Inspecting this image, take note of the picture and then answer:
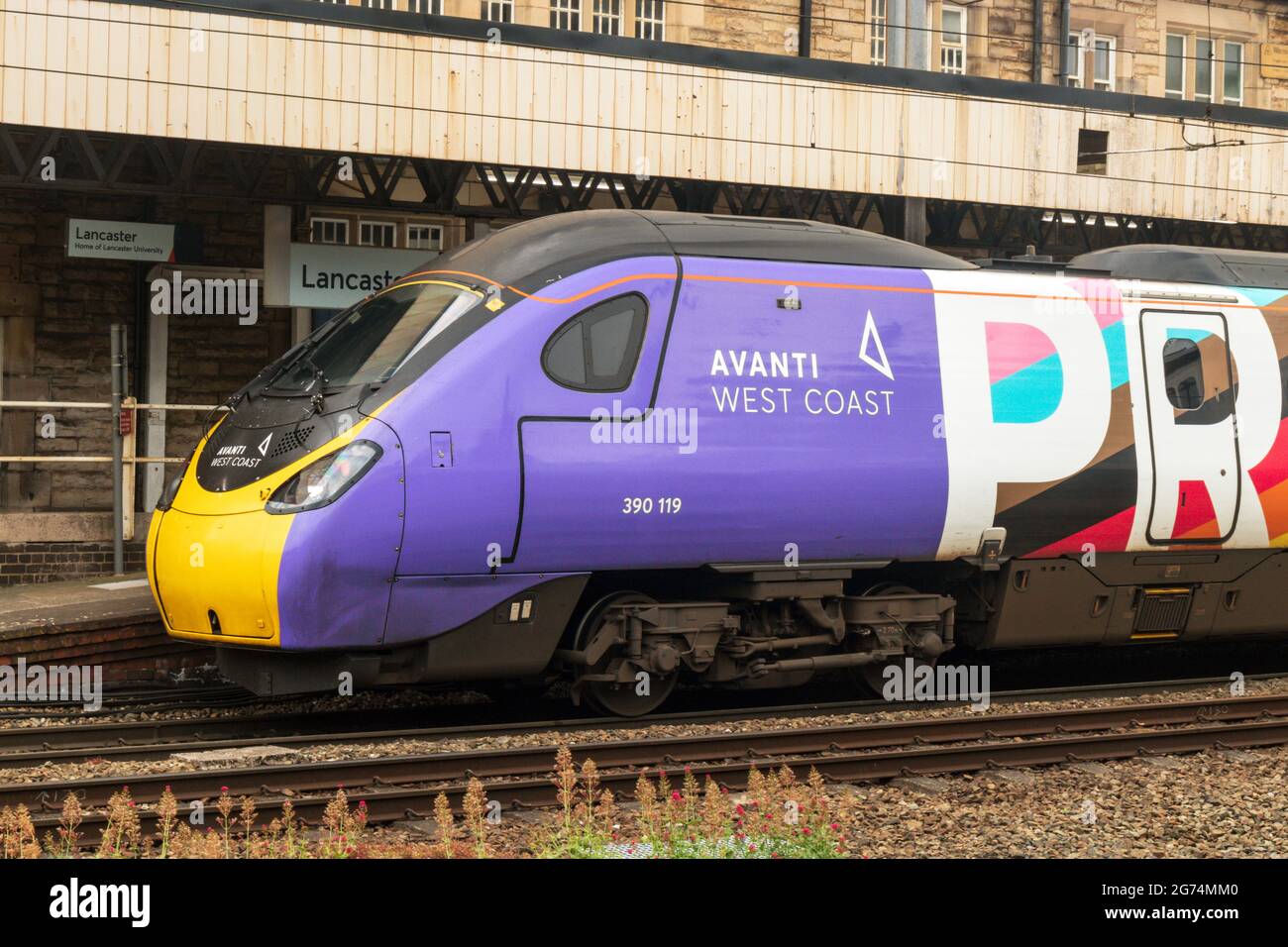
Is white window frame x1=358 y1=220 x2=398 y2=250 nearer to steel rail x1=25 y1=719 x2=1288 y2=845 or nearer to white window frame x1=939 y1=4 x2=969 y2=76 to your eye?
white window frame x1=939 y1=4 x2=969 y2=76

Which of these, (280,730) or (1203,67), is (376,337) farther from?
(1203,67)

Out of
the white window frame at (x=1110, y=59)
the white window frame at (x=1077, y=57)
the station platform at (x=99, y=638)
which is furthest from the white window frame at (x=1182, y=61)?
the station platform at (x=99, y=638)

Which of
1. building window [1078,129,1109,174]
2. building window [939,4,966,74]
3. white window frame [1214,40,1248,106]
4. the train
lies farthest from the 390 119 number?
white window frame [1214,40,1248,106]

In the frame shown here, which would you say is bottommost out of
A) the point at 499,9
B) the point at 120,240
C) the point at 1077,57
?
the point at 120,240

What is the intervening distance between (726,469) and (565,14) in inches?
545

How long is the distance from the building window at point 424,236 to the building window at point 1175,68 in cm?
1423

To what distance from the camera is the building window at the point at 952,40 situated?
25.1m

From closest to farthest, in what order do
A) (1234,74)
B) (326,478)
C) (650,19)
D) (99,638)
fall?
(326,478) < (99,638) < (650,19) < (1234,74)

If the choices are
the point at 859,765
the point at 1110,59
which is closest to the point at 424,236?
the point at 859,765

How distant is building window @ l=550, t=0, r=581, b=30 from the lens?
2170cm

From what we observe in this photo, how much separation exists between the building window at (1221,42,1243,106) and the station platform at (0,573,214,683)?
72.5 feet

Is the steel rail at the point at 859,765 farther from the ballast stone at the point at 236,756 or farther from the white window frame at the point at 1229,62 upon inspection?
the white window frame at the point at 1229,62

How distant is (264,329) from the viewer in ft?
62.9

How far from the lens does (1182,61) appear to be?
27125 millimetres
